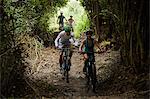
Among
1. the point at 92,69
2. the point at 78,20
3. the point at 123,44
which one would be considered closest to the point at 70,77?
the point at 92,69

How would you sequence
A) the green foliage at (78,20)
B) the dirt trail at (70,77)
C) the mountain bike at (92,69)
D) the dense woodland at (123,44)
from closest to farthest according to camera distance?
the dense woodland at (123,44), the dirt trail at (70,77), the mountain bike at (92,69), the green foliage at (78,20)

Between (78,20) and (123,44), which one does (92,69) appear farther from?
(78,20)

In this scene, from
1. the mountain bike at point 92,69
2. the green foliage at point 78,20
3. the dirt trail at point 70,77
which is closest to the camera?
the dirt trail at point 70,77

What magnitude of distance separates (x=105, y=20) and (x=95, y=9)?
1.04 meters

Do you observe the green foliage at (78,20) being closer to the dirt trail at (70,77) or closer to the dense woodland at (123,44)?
the dirt trail at (70,77)

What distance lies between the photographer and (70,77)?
479 inches

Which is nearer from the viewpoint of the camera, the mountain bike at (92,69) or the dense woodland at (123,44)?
the dense woodland at (123,44)

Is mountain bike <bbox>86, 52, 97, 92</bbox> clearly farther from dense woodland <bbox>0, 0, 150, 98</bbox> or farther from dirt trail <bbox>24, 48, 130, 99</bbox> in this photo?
dense woodland <bbox>0, 0, 150, 98</bbox>

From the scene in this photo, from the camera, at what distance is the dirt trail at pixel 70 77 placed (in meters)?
8.90

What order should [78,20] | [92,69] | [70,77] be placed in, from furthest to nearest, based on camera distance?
[78,20] < [70,77] < [92,69]

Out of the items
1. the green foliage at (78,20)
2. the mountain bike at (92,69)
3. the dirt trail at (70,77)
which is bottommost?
the dirt trail at (70,77)

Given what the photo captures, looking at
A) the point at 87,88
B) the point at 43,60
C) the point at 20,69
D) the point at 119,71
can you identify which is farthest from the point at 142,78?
the point at 43,60

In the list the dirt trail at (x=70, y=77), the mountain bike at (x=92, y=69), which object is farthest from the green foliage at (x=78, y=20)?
the mountain bike at (x=92, y=69)

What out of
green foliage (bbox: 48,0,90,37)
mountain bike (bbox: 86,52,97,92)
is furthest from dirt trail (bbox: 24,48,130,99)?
green foliage (bbox: 48,0,90,37)
